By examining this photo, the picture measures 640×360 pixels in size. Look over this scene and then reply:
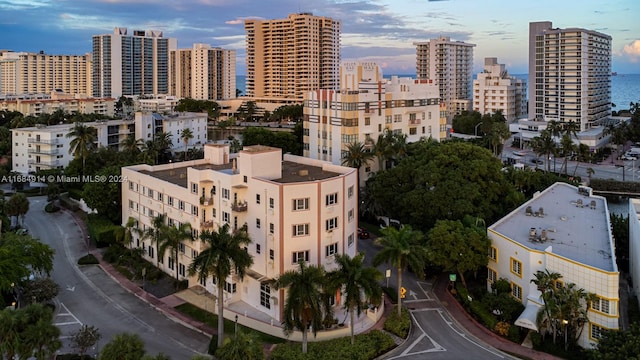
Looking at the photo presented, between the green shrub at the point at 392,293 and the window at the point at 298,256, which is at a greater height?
the window at the point at 298,256

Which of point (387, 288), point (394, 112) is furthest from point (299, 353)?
point (394, 112)

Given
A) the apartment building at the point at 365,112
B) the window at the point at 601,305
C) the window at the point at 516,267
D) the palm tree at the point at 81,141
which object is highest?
the apartment building at the point at 365,112

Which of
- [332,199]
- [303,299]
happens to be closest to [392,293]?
[332,199]

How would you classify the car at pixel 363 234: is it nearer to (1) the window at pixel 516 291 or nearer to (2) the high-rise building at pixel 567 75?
(1) the window at pixel 516 291

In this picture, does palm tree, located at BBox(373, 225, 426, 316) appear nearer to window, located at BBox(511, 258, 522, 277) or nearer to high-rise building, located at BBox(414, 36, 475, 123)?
window, located at BBox(511, 258, 522, 277)

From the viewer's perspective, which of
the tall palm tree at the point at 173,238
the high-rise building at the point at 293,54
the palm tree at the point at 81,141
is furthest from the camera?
the high-rise building at the point at 293,54

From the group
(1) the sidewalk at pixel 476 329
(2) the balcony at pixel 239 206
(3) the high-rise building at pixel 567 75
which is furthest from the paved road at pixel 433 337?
(3) the high-rise building at pixel 567 75

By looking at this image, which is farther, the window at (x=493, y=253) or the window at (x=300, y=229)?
the window at (x=493, y=253)
